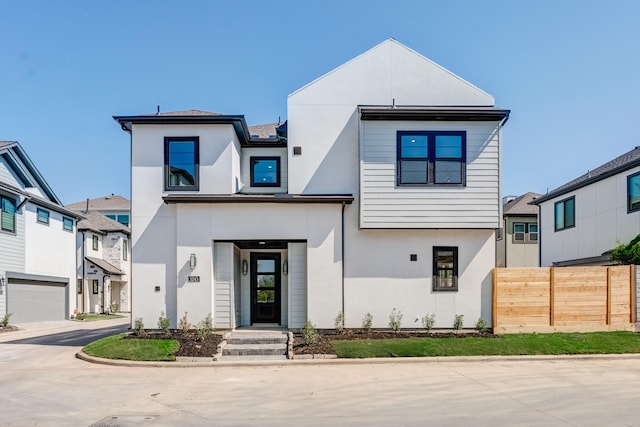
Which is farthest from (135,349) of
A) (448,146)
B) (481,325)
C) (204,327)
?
(448,146)

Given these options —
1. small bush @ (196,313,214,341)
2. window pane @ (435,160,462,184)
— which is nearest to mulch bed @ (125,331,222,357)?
small bush @ (196,313,214,341)

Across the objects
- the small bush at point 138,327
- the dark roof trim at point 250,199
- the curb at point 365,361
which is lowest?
the curb at point 365,361

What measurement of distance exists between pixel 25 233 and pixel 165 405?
64.4 feet

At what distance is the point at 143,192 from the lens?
1419 cm

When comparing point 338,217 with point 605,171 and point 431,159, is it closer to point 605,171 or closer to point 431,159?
Result: point 431,159

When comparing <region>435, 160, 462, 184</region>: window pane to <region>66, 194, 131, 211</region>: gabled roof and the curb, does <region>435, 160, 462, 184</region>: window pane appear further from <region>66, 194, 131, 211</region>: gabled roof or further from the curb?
<region>66, 194, 131, 211</region>: gabled roof

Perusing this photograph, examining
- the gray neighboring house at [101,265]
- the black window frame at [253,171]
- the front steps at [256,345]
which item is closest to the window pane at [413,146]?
the black window frame at [253,171]

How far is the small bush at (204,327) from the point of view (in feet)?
41.7

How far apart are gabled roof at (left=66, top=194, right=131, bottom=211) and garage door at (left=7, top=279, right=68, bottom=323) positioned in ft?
49.9

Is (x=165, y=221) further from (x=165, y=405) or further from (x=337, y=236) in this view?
(x=165, y=405)

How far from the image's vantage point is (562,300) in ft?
44.9

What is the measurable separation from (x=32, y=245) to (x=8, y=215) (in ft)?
7.59

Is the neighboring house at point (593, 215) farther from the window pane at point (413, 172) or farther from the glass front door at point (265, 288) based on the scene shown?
the glass front door at point (265, 288)

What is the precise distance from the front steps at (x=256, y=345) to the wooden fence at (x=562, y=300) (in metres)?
6.03
